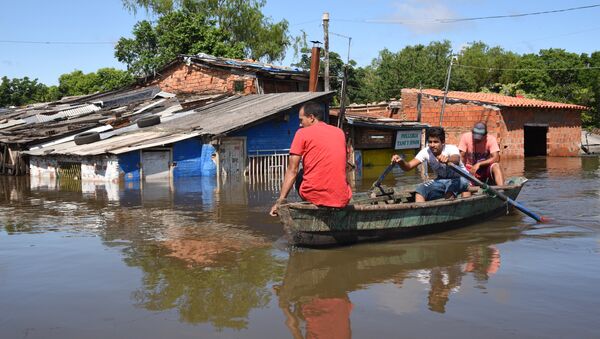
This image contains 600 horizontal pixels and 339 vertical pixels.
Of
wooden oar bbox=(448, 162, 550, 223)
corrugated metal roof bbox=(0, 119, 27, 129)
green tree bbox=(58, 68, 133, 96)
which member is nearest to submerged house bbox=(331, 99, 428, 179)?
wooden oar bbox=(448, 162, 550, 223)

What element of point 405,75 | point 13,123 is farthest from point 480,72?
point 13,123

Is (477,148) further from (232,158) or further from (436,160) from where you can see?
(232,158)

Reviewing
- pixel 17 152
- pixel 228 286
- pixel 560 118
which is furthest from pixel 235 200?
pixel 560 118

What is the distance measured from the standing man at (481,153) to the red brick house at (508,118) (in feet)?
62.3

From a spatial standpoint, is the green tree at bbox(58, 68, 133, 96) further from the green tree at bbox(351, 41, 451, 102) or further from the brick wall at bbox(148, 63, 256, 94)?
the green tree at bbox(351, 41, 451, 102)

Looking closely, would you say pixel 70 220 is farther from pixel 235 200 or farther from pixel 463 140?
pixel 463 140

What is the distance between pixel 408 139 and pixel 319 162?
19168 mm

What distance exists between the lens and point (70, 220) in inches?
412

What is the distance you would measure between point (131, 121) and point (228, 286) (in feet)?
59.6

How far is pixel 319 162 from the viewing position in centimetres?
670

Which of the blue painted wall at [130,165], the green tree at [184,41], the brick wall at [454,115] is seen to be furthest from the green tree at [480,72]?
the blue painted wall at [130,165]

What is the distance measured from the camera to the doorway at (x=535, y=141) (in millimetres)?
33469

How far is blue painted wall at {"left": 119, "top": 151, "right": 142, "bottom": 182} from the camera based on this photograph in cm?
1817

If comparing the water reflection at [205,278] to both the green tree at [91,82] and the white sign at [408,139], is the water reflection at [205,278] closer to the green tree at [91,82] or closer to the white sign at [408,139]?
the white sign at [408,139]
